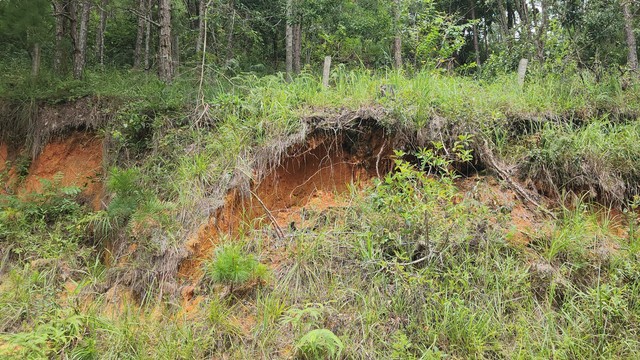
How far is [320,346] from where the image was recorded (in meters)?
3.04

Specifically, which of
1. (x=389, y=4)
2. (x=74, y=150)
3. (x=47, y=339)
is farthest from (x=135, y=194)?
(x=389, y=4)

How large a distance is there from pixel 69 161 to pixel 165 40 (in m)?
2.44

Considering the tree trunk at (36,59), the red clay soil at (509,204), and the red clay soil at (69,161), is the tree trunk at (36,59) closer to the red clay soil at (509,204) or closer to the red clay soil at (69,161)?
the red clay soil at (69,161)

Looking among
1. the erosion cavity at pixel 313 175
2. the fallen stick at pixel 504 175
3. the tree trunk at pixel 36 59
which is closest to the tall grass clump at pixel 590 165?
the fallen stick at pixel 504 175

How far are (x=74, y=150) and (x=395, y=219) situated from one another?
17.0 ft

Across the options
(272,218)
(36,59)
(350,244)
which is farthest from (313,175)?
(36,59)

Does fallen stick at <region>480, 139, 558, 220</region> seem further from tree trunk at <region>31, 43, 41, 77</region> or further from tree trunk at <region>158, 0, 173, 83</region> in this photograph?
tree trunk at <region>31, 43, 41, 77</region>

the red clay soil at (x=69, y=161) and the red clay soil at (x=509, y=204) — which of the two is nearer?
the red clay soil at (x=509, y=204)

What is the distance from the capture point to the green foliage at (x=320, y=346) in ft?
9.58

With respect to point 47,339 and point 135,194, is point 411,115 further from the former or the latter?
point 47,339

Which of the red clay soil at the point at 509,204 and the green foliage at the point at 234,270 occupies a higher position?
the red clay soil at the point at 509,204

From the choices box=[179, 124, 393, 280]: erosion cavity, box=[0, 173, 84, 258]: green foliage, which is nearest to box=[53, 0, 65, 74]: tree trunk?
box=[0, 173, 84, 258]: green foliage

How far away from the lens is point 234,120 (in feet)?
16.4

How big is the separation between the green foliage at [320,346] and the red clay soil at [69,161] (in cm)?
442
